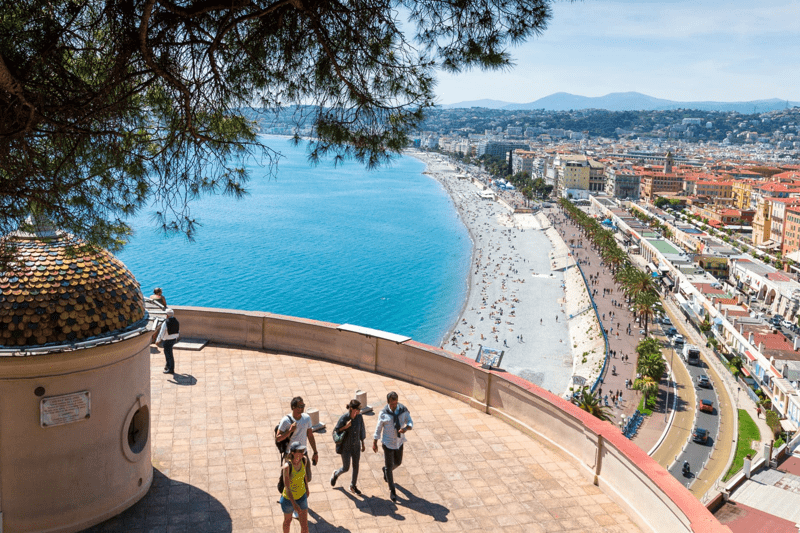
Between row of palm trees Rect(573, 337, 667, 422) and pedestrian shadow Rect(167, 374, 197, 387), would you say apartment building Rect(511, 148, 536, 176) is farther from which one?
pedestrian shadow Rect(167, 374, 197, 387)

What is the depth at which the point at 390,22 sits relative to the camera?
503 centimetres

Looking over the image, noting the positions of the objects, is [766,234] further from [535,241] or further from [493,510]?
[493,510]

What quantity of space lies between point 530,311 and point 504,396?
44.7 metres

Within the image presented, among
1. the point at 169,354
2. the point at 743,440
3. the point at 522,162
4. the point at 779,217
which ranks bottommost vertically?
the point at 743,440

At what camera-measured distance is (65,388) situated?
4.95 meters

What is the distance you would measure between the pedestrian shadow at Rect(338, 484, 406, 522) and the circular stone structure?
1.75 metres

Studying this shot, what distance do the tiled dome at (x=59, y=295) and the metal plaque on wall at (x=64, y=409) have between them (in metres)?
0.40

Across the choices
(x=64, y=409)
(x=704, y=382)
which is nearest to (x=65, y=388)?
(x=64, y=409)

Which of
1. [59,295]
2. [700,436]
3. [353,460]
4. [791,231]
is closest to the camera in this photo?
[59,295]

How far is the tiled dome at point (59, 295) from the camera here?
4.92 metres

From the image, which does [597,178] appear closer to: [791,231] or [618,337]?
[791,231]

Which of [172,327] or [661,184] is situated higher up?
[172,327]

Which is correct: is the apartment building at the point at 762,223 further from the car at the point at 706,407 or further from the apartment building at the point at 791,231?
the car at the point at 706,407

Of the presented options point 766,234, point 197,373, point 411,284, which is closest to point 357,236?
point 411,284
